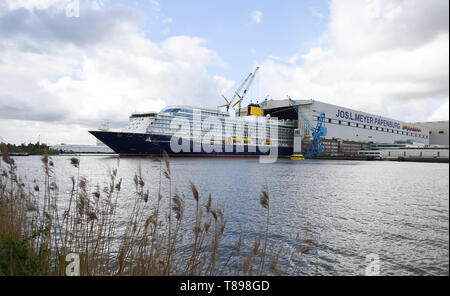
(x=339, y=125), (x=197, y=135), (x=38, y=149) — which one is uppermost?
(x=339, y=125)

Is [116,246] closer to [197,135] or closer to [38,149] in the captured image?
[38,149]

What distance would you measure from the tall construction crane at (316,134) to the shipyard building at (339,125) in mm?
814

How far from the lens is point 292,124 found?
78.8m

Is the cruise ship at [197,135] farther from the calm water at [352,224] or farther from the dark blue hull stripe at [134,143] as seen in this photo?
the calm water at [352,224]

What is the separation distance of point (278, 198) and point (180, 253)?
24.5 ft

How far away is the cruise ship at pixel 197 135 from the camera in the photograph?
4609 cm

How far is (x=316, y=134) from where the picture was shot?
72188mm

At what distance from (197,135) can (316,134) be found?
117 ft

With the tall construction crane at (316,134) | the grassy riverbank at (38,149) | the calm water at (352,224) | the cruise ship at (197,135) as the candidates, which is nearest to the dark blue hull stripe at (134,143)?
the cruise ship at (197,135)

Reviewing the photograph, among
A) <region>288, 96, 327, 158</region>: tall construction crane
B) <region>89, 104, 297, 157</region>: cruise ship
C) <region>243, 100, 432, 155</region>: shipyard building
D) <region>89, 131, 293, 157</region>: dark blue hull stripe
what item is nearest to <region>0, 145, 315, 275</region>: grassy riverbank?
<region>89, 131, 293, 157</region>: dark blue hull stripe

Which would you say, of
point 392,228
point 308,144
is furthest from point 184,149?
point 392,228

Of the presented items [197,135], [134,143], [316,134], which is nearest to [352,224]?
[134,143]

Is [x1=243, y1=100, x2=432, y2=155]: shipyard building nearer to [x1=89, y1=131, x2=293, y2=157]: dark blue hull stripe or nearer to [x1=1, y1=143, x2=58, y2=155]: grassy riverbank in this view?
[x1=89, y1=131, x2=293, y2=157]: dark blue hull stripe
